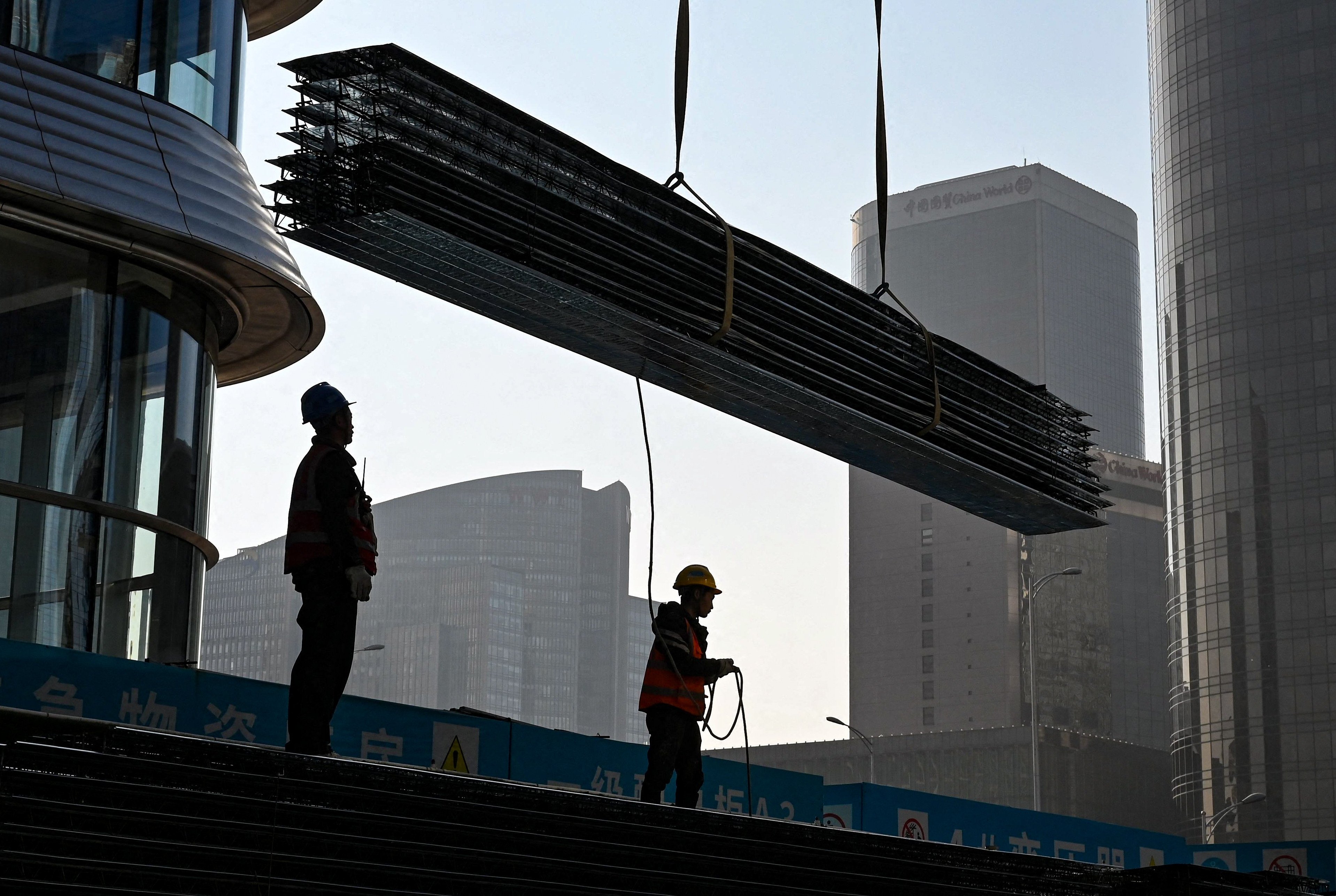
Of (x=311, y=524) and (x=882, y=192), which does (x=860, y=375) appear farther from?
(x=311, y=524)

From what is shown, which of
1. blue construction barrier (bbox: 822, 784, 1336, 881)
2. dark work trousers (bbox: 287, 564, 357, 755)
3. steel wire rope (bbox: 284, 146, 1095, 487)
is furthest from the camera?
blue construction barrier (bbox: 822, 784, 1336, 881)

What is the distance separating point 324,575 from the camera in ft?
27.0

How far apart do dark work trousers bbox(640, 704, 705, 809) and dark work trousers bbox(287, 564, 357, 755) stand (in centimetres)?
284

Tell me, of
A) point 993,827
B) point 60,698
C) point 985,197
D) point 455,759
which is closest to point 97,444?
point 60,698

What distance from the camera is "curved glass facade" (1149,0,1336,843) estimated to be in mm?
93688

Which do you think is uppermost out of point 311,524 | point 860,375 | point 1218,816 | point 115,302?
point 115,302

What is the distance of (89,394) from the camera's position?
13.1 metres

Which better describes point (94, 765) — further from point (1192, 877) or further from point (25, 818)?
point (1192, 877)

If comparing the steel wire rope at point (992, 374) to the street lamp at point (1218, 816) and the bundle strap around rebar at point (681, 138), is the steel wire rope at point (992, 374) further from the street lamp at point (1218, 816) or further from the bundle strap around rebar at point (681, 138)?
the street lamp at point (1218, 816)

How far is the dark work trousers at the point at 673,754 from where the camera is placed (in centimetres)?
1071

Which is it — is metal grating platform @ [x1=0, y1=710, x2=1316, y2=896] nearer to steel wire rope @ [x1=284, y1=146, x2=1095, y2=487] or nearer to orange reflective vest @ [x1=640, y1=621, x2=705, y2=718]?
orange reflective vest @ [x1=640, y1=621, x2=705, y2=718]

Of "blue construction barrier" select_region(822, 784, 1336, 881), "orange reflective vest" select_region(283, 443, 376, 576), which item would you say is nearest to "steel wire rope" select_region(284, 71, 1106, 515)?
"blue construction barrier" select_region(822, 784, 1336, 881)

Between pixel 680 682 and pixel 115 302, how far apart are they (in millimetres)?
5912

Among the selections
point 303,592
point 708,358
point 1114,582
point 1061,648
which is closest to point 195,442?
point 708,358
